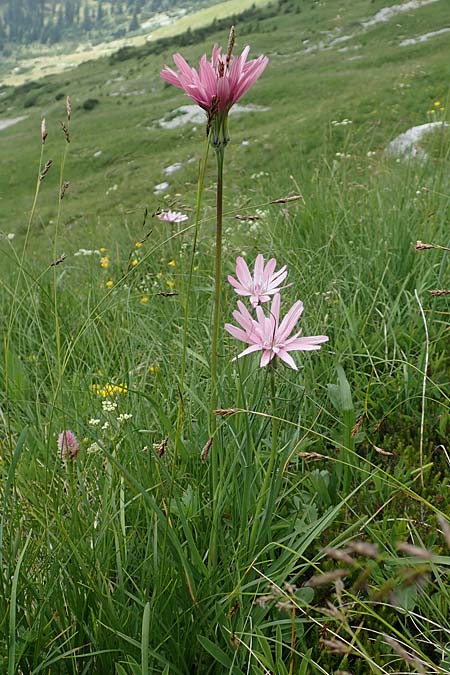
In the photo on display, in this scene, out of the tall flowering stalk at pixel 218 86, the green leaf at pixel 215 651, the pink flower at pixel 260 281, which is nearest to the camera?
the tall flowering stalk at pixel 218 86

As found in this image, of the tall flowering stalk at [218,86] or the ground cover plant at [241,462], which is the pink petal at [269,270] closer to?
the ground cover plant at [241,462]

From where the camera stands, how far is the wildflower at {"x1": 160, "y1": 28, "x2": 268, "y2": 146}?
1.24m

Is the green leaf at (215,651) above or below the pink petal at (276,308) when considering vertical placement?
below

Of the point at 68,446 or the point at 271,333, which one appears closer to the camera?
the point at 271,333

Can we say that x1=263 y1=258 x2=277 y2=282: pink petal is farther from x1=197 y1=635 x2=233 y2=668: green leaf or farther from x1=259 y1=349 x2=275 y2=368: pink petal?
x1=197 y1=635 x2=233 y2=668: green leaf

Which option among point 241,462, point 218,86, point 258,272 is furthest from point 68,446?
point 218,86

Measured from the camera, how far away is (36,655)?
1.36 m

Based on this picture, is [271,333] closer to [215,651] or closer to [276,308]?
[276,308]

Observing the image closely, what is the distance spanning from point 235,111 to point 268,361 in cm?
3210

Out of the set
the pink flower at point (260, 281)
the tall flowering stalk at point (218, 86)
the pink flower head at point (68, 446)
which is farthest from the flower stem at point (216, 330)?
the pink flower head at point (68, 446)

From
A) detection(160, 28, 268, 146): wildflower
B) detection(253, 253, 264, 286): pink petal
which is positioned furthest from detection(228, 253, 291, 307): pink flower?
detection(160, 28, 268, 146): wildflower

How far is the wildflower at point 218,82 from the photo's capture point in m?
1.24

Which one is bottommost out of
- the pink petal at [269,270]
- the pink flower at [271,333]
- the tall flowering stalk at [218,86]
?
the pink flower at [271,333]

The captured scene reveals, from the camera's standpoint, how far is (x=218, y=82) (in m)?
1.24
